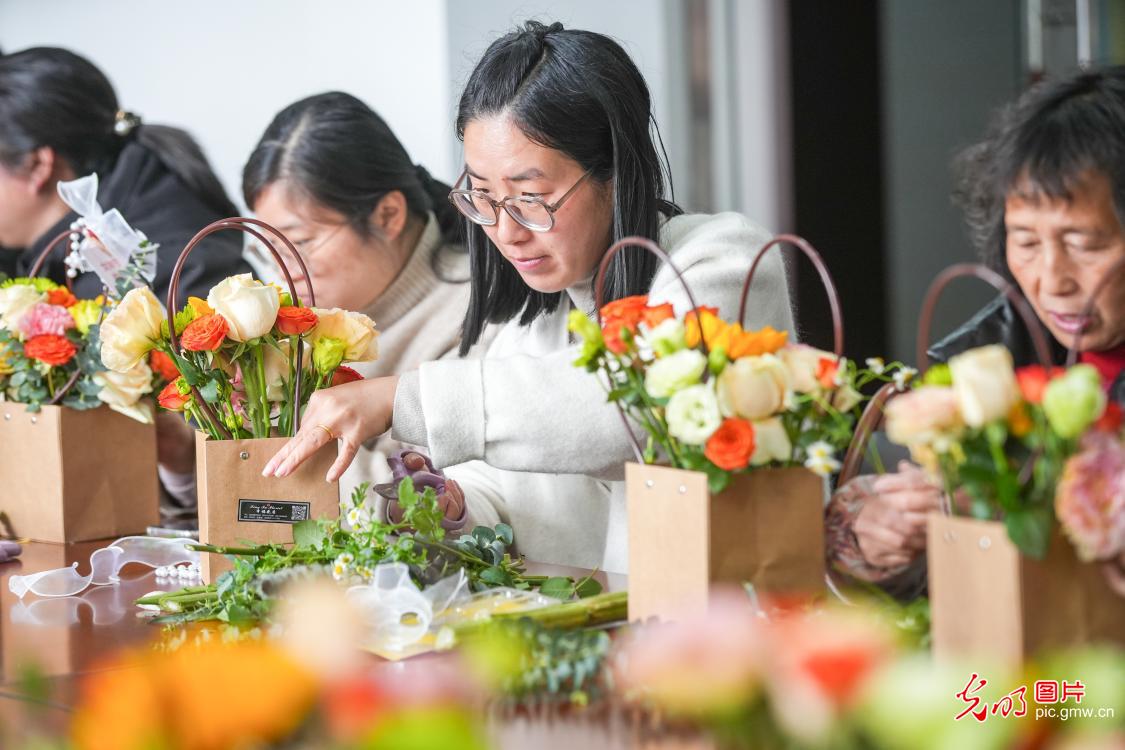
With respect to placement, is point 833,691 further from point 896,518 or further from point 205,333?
point 205,333

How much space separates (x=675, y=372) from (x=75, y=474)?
1185 millimetres

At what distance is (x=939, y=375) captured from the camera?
0.99 metres

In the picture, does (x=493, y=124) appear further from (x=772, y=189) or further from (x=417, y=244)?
(x=772, y=189)

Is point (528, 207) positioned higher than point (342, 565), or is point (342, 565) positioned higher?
point (528, 207)

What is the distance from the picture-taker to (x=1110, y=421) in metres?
0.89

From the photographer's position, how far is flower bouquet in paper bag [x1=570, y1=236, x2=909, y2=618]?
1064 mm

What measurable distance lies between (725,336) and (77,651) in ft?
2.41

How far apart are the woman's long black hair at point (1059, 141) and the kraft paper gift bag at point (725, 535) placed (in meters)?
0.59

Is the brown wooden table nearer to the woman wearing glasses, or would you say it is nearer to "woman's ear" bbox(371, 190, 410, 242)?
the woman wearing glasses

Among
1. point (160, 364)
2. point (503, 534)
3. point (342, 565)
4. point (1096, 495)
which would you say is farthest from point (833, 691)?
point (160, 364)

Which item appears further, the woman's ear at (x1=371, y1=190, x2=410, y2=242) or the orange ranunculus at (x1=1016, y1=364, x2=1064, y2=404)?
the woman's ear at (x1=371, y1=190, x2=410, y2=242)

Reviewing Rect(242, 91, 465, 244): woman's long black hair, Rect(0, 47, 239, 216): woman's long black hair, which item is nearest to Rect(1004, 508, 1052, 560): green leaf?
Rect(242, 91, 465, 244): woman's long black hair

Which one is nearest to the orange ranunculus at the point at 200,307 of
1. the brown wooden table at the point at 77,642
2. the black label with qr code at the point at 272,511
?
the black label with qr code at the point at 272,511

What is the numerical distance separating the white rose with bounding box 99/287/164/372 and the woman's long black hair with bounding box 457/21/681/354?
0.51m
